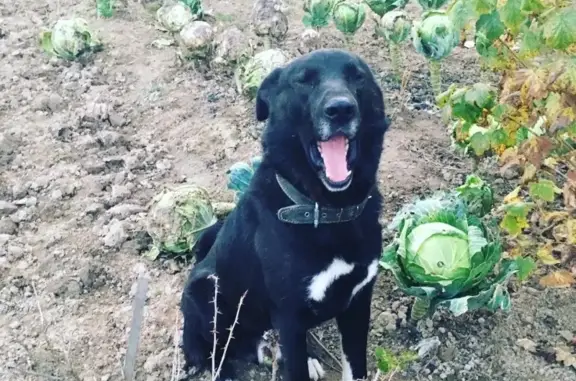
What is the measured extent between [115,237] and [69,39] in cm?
201

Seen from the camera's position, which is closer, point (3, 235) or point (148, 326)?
point (148, 326)

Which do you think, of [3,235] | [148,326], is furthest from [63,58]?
[148,326]

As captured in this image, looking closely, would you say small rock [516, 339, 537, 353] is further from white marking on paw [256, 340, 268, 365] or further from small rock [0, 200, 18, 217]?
small rock [0, 200, 18, 217]

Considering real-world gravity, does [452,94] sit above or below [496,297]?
above

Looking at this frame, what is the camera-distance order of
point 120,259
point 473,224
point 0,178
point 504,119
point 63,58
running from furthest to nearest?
point 63,58
point 0,178
point 120,259
point 473,224
point 504,119

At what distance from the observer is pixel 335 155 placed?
2.70 metres

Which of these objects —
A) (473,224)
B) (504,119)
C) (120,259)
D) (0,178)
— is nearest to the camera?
(504,119)

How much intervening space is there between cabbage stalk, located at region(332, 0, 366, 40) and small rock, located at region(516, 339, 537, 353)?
2.08m

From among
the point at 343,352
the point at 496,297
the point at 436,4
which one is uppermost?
the point at 436,4

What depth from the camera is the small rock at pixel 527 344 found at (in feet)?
10.4

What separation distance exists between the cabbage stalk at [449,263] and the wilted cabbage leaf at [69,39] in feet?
9.97

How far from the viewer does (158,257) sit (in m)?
3.81

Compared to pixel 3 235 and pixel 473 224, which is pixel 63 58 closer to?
pixel 3 235

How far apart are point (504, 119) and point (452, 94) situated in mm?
229
